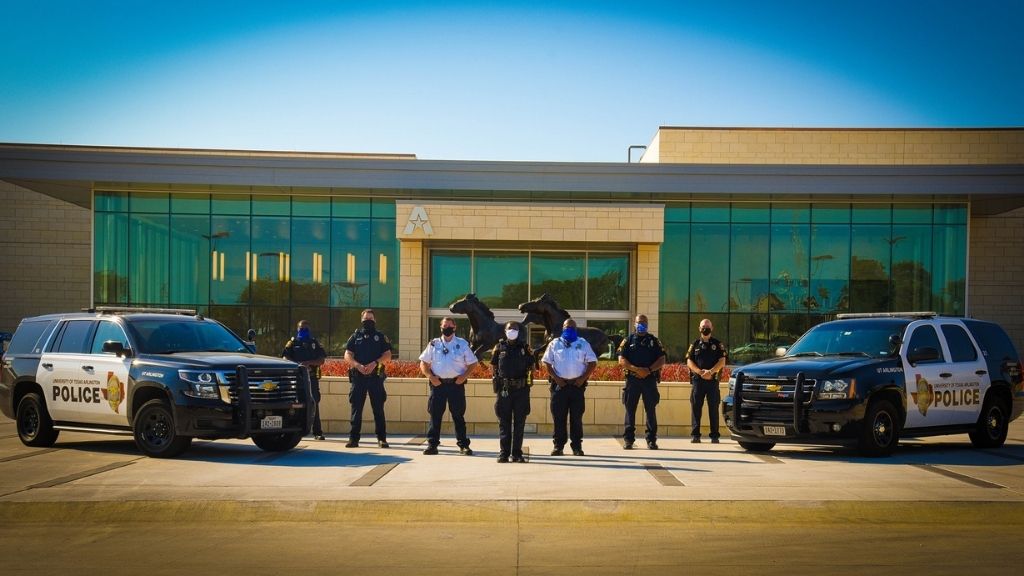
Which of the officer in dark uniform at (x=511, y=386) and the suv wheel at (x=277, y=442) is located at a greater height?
the officer in dark uniform at (x=511, y=386)

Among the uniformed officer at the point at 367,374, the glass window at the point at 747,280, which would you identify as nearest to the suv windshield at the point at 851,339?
the uniformed officer at the point at 367,374

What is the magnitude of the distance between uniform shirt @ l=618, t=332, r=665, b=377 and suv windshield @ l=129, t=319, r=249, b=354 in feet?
18.5

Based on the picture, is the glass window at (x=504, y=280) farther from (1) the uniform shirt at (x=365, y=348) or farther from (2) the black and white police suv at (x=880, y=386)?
(1) the uniform shirt at (x=365, y=348)

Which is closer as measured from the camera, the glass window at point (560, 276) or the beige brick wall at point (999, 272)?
the glass window at point (560, 276)

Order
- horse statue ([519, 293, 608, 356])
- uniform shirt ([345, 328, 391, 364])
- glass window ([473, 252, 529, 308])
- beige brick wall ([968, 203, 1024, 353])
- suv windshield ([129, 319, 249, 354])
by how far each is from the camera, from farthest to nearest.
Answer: beige brick wall ([968, 203, 1024, 353]), glass window ([473, 252, 529, 308]), horse statue ([519, 293, 608, 356]), uniform shirt ([345, 328, 391, 364]), suv windshield ([129, 319, 249, 354])

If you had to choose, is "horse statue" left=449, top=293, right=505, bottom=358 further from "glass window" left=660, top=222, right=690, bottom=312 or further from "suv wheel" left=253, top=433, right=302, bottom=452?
"glass window" left=660, top=222, right=690, bottom=312

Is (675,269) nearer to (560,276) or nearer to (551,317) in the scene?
(560,276)

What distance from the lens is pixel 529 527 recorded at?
379 inches

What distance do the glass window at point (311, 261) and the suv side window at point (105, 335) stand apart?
23308 millimetres

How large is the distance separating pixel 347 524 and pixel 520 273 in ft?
91.9

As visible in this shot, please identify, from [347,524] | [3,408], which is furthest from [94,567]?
[3,408]

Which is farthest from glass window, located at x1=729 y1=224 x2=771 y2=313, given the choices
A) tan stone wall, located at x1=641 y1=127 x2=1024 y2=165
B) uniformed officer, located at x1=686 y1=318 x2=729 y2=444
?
uniformed officer, located at x1=686 y1=318 x2=729 y2=444

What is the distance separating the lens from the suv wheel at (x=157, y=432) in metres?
13.6

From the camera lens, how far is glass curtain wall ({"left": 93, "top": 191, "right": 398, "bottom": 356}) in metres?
38.0
